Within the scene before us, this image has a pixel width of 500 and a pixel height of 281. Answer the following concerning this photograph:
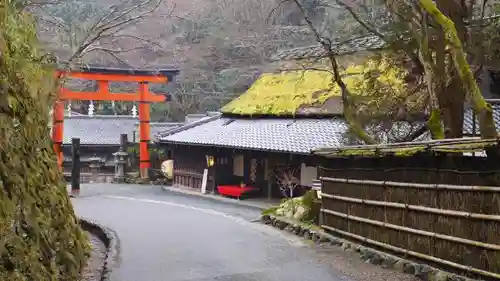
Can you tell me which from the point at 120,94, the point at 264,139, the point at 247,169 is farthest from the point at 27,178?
the point at 120,94

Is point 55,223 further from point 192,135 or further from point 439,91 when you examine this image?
point 192,135

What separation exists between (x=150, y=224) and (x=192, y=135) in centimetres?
941

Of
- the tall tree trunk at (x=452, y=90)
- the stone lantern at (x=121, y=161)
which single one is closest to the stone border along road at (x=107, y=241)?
the tall tree trunk at (x=452, y=90)

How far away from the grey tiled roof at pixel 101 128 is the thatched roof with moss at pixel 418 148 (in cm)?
2180

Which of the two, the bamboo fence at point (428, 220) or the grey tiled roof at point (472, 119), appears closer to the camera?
the bamboo fence at point (428, 220)

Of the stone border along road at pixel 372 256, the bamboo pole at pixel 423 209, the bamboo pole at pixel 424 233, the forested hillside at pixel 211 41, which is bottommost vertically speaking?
the stone border along road at pixel 372 256

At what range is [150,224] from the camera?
558 inches

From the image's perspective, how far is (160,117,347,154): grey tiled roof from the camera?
17031 mm

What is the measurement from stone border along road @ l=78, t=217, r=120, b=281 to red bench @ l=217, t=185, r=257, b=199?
681 centimetres

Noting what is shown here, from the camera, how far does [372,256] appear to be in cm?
913

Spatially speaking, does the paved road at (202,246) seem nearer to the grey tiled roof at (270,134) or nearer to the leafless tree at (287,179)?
the leafless tree at (287,179)

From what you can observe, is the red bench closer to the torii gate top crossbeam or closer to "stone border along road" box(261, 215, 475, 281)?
the torii gate top crossbeam

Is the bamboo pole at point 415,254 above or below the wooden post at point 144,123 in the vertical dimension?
below

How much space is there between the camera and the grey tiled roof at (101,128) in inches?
1211
